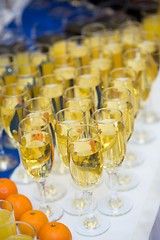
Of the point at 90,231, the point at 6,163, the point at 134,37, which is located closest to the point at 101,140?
the point at 90,231

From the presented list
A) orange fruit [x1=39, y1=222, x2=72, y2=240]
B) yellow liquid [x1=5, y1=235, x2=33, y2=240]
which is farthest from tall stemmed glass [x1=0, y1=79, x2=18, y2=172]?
yellow liquid [x1=5, y1=235, x2=33, y2=240]

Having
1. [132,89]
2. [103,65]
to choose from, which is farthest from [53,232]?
[103,65]

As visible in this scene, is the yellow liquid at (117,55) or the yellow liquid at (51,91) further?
the yellow liquid at (117,55)

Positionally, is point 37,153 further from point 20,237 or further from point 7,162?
point 7,162

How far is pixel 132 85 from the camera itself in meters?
1.31

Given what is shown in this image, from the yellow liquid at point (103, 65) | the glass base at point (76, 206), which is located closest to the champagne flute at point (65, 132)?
the glass base at point (76, 206)

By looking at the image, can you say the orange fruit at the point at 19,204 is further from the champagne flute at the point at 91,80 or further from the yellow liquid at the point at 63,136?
the champagne flute at the point at 91,80

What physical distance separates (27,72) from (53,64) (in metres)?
0.11

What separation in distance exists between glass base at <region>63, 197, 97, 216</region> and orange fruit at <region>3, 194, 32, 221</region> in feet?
0.37

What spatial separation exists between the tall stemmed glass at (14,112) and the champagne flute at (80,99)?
0.47 feet

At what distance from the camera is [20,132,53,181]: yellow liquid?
1.02 meters

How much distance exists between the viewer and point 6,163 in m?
1.44

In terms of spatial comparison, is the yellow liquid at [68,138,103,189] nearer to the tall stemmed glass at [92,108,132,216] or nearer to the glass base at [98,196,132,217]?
the tall stemmed glass at [92,108,132,216]

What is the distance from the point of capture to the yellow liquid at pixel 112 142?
1017 millimetres
